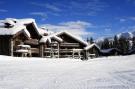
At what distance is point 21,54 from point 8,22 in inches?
198

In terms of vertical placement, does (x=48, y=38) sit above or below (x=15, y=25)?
below

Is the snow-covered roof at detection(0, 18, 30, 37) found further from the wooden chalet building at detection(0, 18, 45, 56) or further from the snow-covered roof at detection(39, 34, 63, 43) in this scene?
the snow-covered roof at detection(39, 34, 63, 43)

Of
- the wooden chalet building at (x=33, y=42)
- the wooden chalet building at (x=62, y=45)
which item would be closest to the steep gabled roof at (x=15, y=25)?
the wooden chalet building at (x=33, y=42)

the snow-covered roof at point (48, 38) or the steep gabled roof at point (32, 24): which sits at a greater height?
the steep gabled roof at point (32, 24)

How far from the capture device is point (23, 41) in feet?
141

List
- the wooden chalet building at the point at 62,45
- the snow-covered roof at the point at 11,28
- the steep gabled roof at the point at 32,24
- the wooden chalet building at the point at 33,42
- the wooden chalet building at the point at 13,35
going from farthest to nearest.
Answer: the wooden chalet building at the point at 62,45
the steep gabled roof at the point at 32,24
the wooden chalet building at the point at 33,42
the wooden chalet building at the point at 13,35
the snow-covered roof at the point at 11,28

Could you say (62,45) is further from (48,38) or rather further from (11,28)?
(11,28)

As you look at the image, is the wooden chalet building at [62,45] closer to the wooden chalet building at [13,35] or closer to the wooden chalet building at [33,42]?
the wooden chalet building at [33,42]

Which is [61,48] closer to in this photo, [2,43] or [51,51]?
[51,51]

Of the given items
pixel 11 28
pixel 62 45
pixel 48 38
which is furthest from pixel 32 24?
pixel 62 45

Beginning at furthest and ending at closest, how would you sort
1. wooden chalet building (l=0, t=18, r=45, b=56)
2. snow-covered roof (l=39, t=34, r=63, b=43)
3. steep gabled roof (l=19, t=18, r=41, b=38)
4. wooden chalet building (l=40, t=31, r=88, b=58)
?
wooden chalet building (l=40, t=31, r=88, b=58) → snow-covered roof (l=39, t=34, r=63, b=43) → steep gabled roof (l=19, t=18, r=41, b=38) → wooden chalet building (l=0, t=18, r=45, b=56)

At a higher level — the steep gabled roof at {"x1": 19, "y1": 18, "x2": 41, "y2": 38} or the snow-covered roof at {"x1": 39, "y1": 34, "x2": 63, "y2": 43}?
the steep gabled roof at {"x1": 19, "y1": 18, "x2": 41, "y2": 38}

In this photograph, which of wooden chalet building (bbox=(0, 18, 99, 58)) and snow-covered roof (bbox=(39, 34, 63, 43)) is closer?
wooden chalet building (bbox=(0, 18, 99, 58))

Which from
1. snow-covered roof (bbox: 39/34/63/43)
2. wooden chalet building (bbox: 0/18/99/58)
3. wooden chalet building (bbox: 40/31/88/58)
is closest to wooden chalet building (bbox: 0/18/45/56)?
wooden chalet building (bbox: 0/18/99/58)
